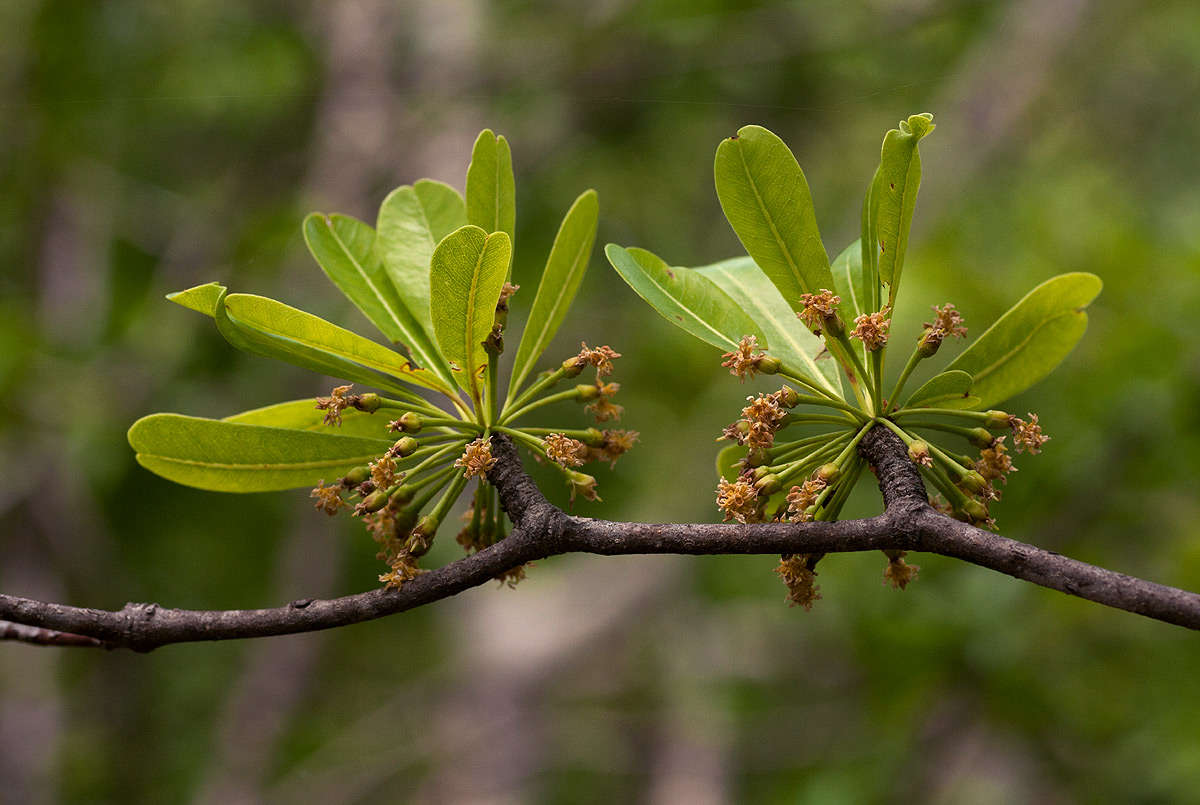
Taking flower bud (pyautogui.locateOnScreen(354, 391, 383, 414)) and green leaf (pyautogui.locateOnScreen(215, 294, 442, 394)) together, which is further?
flower bud (pyautogui.locateOnScreen(354, 391, 383, 414))

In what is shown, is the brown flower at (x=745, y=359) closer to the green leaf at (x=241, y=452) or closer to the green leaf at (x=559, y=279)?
the green leaf at (x=559, y=279)

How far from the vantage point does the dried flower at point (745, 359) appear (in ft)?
5.51

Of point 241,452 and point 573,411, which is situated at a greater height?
point 573,411

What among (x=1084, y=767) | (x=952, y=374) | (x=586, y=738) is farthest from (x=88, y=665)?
(x=952, y=374)

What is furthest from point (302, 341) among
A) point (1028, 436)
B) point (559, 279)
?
point (1028, 436)

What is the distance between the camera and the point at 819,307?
5.43 feet

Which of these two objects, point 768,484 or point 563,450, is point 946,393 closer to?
point 768,484

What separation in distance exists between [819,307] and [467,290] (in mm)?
588

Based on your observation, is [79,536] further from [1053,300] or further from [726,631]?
[1053,300]

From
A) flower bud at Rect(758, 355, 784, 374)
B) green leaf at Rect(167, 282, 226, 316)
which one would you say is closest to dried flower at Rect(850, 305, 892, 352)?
flower bud at Rect(758, 355, 784, 374)

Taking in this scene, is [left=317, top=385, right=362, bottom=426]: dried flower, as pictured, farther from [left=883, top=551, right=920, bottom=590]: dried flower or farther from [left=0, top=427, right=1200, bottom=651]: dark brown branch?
[left=883, top=551, right=920, bottom=590]: dried flower

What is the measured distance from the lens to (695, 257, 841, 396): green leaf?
186 cm

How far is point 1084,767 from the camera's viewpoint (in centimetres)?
479

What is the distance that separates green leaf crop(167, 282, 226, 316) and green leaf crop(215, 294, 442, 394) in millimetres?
20
